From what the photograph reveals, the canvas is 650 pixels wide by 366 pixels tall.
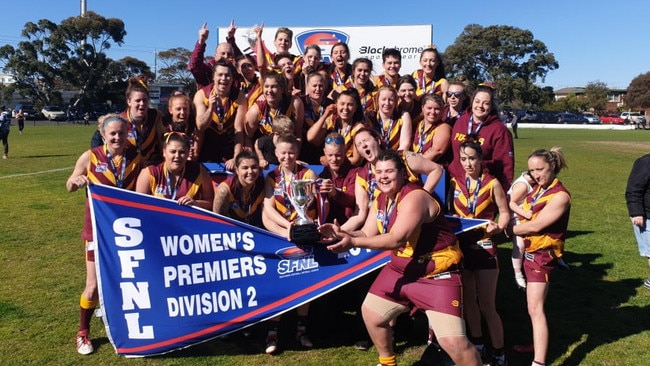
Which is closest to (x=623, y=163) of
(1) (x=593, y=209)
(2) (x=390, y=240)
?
(1) (x=593, y=209)

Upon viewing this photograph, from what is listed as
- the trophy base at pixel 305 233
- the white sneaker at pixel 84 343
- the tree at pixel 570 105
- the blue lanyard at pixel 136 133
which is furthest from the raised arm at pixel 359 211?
the tree at pixel 570 105

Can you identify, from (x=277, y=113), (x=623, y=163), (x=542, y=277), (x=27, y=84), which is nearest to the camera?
(x=542, y=277)

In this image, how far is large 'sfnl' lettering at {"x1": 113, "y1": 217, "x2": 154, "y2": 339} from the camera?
4.15 metres

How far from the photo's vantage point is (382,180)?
3.56m

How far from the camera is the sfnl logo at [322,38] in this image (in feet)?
60.0

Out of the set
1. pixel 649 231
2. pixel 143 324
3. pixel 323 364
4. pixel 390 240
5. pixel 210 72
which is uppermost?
pixel 210 72

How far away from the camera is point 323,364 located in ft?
14.2

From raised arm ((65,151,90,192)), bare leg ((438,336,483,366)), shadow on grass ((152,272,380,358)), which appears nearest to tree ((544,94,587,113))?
shadow on grass ((152,272,380,358))

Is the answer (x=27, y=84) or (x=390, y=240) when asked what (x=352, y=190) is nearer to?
(x=390, y=240)

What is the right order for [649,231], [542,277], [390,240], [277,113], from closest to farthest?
[390,240]
[542,277]
[277,113]
[649,231]

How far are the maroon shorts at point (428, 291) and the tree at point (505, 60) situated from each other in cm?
7332

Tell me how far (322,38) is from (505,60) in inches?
2457

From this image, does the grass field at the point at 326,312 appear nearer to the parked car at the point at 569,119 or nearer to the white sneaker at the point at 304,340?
the white sneaker at the point at 304,340

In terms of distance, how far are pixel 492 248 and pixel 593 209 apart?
8.49m
